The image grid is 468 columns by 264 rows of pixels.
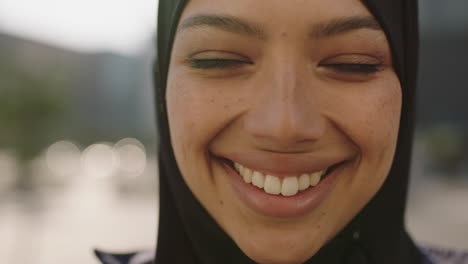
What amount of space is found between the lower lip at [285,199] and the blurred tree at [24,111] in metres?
9.37

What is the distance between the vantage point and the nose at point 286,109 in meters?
1.13

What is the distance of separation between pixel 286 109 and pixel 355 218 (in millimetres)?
492

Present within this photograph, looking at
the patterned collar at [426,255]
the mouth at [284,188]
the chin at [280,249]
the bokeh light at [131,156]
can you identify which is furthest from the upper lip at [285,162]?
the bokeh light at [131,156]

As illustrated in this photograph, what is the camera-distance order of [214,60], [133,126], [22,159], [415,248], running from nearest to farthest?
[214,60], [415,248], [22,159], [133,126]

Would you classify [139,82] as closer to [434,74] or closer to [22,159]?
[434,74]

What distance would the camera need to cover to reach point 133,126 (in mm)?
53844

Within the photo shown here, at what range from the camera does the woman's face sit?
1149 millimetres

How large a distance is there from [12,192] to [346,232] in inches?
657

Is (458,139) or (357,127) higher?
(357,127)

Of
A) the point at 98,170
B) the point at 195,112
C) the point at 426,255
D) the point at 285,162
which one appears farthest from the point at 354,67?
the point at 98,170

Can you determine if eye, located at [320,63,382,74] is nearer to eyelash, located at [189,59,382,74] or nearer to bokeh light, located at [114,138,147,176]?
eyelash, located at [189,59,382,74]

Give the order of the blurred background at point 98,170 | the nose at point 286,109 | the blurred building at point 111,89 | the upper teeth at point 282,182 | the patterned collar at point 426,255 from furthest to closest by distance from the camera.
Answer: the blurred building at point 111,89 < the blurred background at point 98,170 < the patterned collar at point 426,255 < the upper teeth at point 282,182 < the nose at point 286,109

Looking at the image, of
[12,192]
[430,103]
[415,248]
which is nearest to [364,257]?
[415,248]

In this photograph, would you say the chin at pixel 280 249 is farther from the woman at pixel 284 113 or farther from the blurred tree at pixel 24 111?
the blurred tree at pixel 24 111
